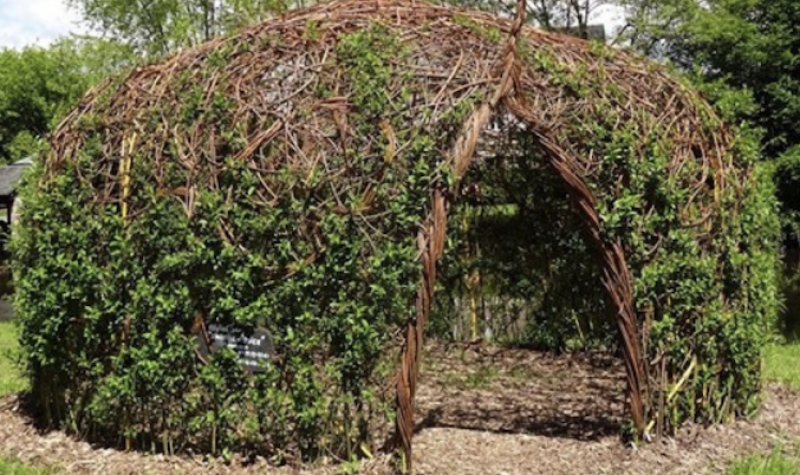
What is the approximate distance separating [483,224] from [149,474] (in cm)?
432

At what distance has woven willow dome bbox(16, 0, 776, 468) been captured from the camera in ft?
15.3

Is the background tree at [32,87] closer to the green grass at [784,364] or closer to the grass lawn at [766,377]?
the grass lawn at [766,377]

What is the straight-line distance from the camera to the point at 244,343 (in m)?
4.77

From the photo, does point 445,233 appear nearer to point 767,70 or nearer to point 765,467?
point 765,467

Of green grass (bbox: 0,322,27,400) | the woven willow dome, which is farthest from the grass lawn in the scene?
the woven willow dome

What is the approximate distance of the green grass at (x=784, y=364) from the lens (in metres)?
7.71

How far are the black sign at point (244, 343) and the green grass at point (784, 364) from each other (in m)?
4.20

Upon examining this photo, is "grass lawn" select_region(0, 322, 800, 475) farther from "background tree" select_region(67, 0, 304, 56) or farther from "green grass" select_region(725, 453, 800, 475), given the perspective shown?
"background tree" select_region(67, 0, 304, 56)

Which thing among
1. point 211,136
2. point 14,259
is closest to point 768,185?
point 211,136

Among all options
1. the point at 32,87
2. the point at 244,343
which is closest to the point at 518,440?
the point at 244,343

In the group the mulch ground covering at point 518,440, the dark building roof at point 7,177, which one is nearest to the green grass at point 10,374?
the mulch ground covering at point 518,440

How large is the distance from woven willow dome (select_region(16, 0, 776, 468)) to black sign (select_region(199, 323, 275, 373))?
0.19ft

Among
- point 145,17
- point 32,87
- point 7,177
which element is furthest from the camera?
point 32,87

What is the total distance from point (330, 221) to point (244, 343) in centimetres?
85
